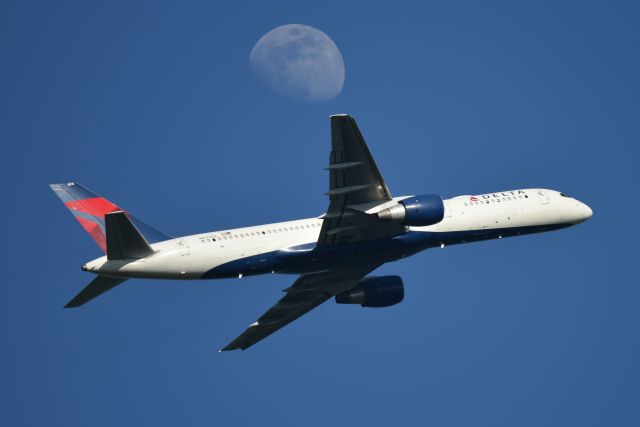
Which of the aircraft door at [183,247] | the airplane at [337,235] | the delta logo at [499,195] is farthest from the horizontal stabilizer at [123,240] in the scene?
the delta logo at [499,195]

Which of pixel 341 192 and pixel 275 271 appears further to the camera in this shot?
pixel 275 271

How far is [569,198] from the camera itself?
5375cm

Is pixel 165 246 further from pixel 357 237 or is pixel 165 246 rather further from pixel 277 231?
pixel 357 237

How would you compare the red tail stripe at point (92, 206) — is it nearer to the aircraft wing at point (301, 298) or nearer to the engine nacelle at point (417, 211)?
the aircraft wing at point (301, 298)

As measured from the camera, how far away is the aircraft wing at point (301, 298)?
50094mm

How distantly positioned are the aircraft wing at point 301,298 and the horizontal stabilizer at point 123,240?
1027 centimetres

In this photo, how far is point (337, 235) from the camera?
148 ft

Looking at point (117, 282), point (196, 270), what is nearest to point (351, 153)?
point (196, 270)

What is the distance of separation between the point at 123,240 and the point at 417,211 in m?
13.4

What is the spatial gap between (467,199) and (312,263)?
9.40 metres

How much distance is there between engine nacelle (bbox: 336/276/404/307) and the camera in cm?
5244

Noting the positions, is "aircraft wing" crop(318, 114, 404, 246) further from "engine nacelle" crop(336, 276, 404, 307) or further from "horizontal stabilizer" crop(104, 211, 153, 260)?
"horizontal stabilizer" crop(104, 211, 153, 260)

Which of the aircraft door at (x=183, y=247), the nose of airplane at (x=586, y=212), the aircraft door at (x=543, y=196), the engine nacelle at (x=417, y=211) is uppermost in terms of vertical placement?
the aircraft door at (x=543, y=196)

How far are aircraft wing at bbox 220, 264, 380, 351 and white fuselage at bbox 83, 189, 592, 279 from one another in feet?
10.7
